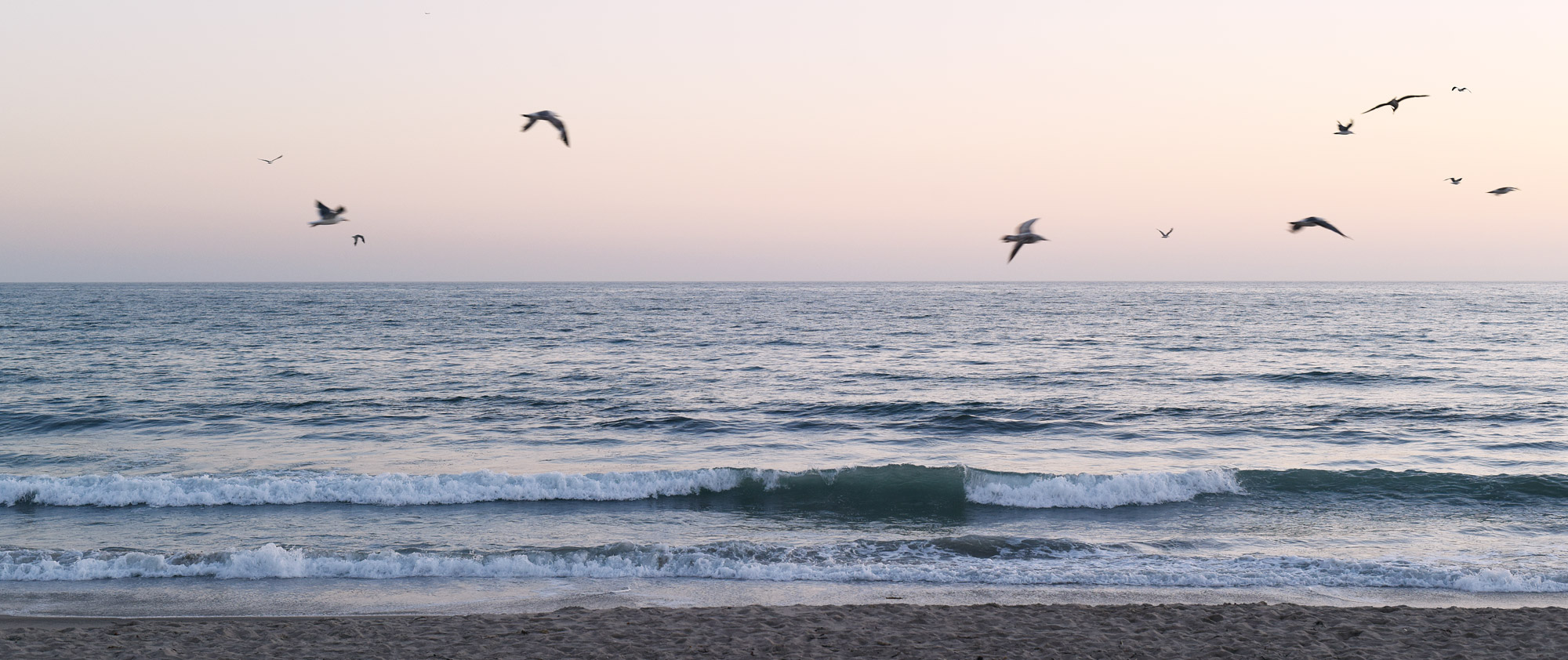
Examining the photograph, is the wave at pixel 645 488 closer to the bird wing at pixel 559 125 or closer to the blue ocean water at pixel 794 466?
the blue ocean water at pixel 794 466

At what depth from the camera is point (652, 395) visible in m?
27.7

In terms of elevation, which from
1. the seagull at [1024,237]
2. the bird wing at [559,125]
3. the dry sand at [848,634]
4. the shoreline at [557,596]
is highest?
the bird wing at [559,125]

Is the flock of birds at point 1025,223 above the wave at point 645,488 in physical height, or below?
above

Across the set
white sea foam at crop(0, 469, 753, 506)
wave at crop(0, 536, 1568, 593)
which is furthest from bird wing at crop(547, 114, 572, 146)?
white sea foam at crop(0, 469, 753, 506)

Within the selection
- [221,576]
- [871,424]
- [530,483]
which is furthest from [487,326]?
[221,576]

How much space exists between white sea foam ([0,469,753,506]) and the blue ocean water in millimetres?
55

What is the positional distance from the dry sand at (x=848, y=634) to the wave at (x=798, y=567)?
1489 mm

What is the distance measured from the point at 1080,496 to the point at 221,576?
41.9 feet

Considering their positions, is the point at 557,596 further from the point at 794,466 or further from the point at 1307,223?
the point at 1307,223

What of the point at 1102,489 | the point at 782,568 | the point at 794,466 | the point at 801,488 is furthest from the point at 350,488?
the point at 1102,489

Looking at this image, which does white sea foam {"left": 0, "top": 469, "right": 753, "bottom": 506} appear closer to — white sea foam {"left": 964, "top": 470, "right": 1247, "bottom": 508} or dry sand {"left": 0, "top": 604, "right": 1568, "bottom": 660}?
white sea foam {"left": 964, "top": 470, "right": 1247, "bottom": 508}

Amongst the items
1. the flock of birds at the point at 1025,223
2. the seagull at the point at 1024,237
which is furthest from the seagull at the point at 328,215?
the seagull at the point at 1024,237

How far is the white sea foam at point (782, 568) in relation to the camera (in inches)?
431

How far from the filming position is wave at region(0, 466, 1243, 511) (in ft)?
49.4
